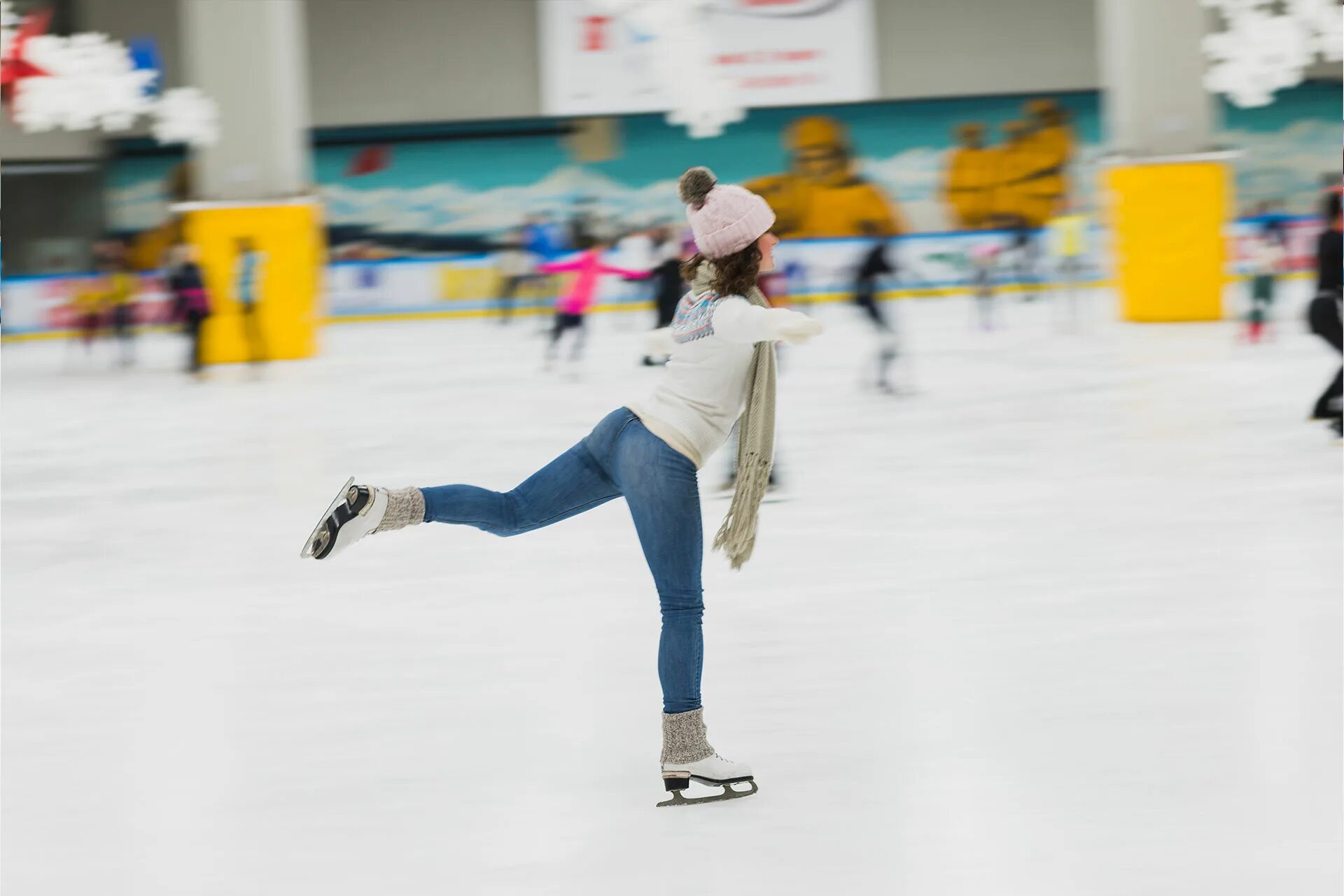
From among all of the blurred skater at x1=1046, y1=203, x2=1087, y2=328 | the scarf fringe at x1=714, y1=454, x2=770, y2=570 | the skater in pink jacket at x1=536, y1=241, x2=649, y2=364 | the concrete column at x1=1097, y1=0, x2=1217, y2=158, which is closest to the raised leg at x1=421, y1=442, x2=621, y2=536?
the scarf fringe at x1=714, y1=454, x2=770, y2=570

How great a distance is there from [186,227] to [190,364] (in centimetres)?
182

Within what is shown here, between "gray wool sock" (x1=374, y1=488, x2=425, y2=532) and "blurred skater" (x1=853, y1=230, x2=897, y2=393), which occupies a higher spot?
"blurred skater" (x1=853, y1=230, x2=897, y2=393)

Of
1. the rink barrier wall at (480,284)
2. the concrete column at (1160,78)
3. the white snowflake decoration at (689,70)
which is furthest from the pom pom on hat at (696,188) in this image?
the rink barrier wall at (480,284)

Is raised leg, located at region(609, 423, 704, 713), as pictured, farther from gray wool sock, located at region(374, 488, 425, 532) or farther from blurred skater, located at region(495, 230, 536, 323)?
blurred skater, located at region(495, 230, 536, 323)

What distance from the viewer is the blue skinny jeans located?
334 centimetres

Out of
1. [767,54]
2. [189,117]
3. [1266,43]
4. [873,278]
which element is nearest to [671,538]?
[873,278]

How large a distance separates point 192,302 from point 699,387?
13.7 meters

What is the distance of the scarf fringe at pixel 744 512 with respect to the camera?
3.45 metres

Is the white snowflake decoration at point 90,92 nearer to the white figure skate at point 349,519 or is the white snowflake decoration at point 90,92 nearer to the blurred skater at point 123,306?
the blurred skater at point 123,306

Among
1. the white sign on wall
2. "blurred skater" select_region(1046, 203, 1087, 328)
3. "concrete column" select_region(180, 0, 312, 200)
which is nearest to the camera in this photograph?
"concrete column" select_region(180, 0, 312, 200)

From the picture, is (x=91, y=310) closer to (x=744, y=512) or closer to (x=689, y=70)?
(x=689, y=70)

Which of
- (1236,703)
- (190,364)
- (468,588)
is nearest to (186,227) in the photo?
(190,364)

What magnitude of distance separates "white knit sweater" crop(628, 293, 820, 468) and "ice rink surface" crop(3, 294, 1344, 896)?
82cm

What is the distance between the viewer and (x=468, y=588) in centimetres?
600
